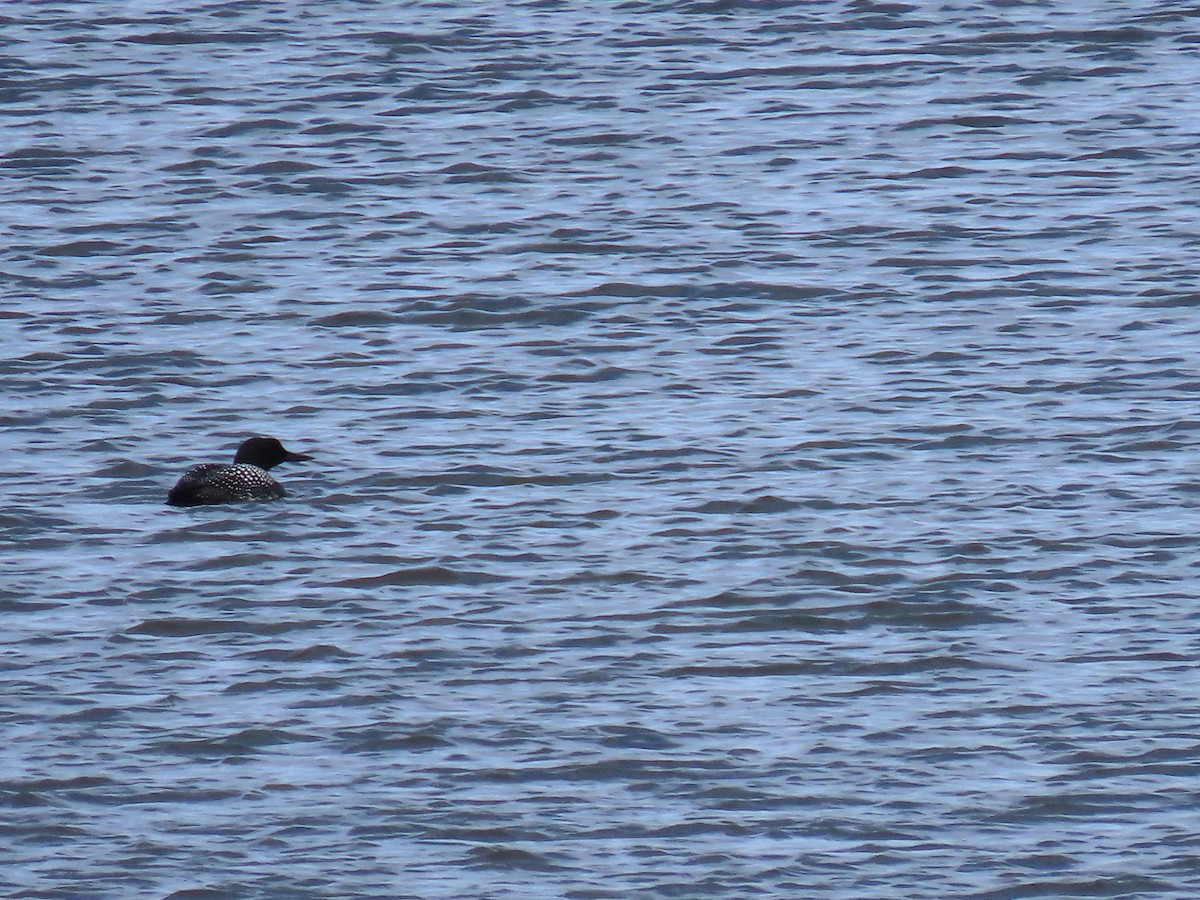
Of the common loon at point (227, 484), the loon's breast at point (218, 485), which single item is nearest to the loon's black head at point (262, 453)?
A: the common loon at point (227, 484)

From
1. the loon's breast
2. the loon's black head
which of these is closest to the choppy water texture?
the loon's breast

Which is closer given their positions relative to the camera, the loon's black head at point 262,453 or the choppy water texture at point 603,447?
the choppy water texture at point 603,447

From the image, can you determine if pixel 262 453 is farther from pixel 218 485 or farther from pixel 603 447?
pixel 603 447

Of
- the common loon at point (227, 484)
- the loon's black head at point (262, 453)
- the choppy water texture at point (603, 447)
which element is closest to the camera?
the choppy water texture at point (603, 447)

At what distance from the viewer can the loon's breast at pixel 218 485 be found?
13461mm

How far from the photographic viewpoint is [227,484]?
13461mm

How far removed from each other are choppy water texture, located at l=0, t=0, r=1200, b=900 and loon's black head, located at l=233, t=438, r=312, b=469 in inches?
10.4

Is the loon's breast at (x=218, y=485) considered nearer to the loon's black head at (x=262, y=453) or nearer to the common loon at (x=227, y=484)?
the common loon at (x=227, y=484)

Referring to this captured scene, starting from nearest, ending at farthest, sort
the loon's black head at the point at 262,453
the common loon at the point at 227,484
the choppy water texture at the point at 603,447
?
the choppy water texture at the point at 603,447
the common loon at the point at 227,484
the loon's black head at the point at 262,453

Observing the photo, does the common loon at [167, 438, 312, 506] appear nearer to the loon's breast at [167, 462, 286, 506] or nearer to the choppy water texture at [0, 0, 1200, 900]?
the loon's breast at [167, 462, 286, 506]

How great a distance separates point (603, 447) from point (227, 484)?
219 cm

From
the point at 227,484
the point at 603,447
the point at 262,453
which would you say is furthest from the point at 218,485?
the point at 603,447

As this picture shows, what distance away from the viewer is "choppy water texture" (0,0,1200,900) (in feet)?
33.2

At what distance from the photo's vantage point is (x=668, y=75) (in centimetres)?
2138
